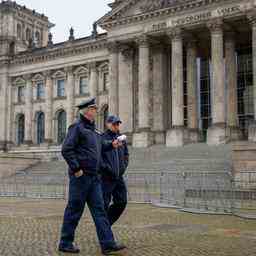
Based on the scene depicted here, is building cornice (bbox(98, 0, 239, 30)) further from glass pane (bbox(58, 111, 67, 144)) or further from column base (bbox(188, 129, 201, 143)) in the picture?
glass pane (bbox(58, 111, 67, 144))

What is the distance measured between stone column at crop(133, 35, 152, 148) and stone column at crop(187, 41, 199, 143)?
3773 mm

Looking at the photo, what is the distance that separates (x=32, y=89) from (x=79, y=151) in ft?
185

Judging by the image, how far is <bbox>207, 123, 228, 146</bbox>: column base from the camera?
131 ft

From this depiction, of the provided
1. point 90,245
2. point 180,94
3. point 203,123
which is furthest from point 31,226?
point 203,123

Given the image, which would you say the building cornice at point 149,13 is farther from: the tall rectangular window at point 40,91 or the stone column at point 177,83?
the tall rectangular window at point 40,91

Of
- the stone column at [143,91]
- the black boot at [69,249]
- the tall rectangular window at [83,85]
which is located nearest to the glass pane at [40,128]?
the tall rectangular window at [83,85]

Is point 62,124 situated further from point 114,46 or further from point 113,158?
point 113,158

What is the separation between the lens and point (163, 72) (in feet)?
157

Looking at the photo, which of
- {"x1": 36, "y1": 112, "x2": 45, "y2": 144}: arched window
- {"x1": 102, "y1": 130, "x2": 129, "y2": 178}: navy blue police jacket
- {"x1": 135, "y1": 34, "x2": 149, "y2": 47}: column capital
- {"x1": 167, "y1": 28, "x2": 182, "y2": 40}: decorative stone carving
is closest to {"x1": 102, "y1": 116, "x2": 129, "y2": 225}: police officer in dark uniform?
{"x1": 102, "y1": 130, "x2": 129, "y2": 178}: navy blue police jacket

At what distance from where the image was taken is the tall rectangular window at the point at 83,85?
5828cm

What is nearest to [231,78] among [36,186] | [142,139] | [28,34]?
[142,139]

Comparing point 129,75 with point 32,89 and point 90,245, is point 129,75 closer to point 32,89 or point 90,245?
point 32,89

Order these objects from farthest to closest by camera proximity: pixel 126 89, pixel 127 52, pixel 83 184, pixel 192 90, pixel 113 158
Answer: pixel 127 52 → pixel 126 89 → pixel 192 90 → pixel 113 158 → pixel 83 184

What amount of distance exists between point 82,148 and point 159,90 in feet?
130
